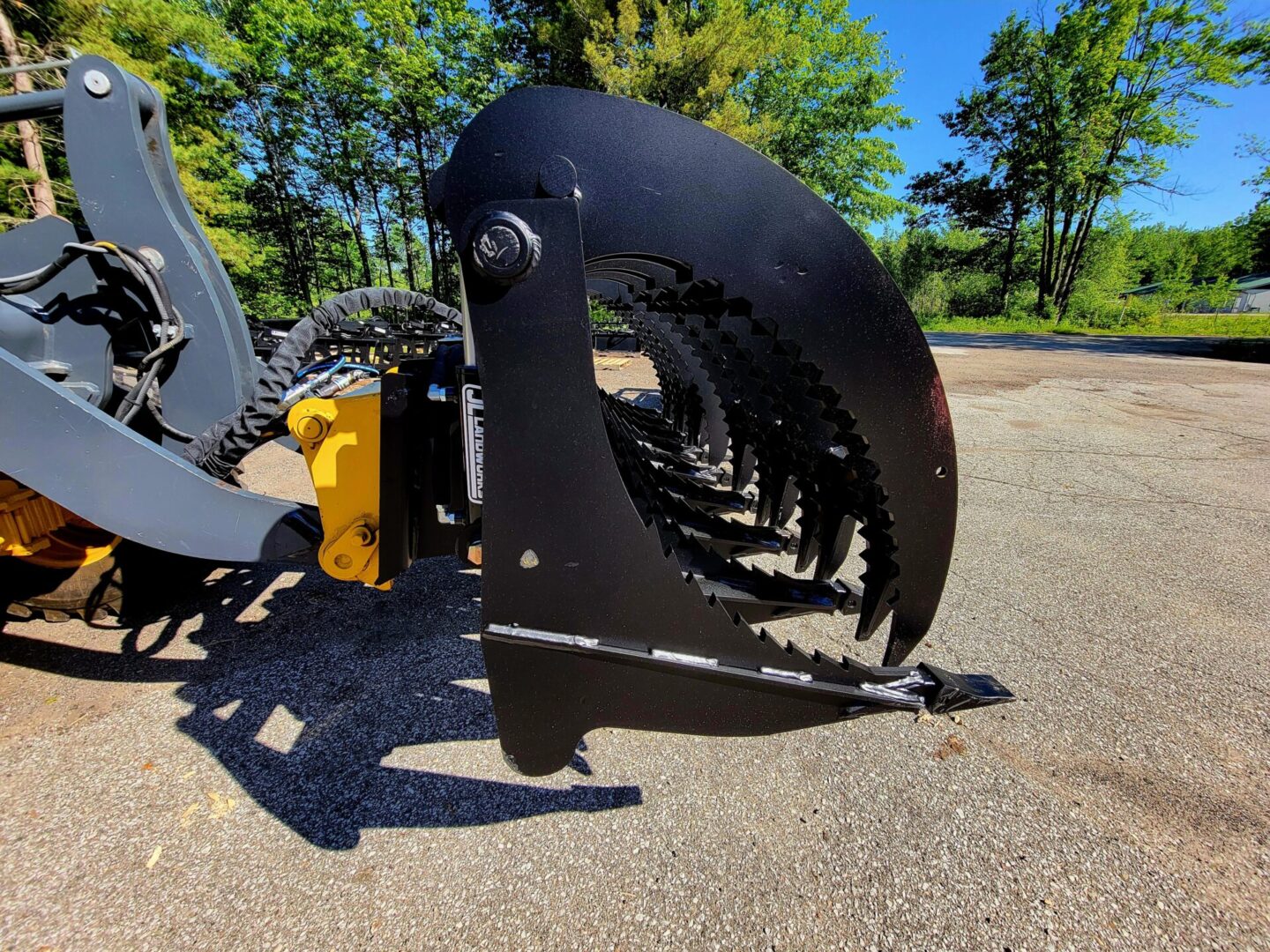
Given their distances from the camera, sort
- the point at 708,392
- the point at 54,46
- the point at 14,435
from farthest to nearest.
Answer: the point at 54,46, the point at 708,392, the point at 14,435

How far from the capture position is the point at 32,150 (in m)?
9.68

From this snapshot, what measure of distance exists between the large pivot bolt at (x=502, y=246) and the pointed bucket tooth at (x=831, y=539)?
120 cm

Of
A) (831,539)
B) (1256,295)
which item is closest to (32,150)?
(831,539)

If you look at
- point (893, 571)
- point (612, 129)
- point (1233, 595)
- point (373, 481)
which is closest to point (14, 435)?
point (373, 481)

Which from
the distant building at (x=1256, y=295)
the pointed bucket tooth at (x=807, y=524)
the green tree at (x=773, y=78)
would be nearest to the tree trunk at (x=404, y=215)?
the green tree at (x=773, y=78)

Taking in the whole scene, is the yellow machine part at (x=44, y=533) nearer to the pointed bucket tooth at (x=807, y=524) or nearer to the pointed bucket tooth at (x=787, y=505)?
the pointed bucket tooth at (x=807, y=524)

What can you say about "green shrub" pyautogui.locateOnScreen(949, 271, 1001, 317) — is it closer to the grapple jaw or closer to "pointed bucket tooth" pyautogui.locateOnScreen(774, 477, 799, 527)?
"pointed bucket tooth" pyautogui.locateOnScreen(774, 477, 799, 527)

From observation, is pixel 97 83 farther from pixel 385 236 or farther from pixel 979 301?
pixel 979 301

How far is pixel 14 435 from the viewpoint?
1.40 meters

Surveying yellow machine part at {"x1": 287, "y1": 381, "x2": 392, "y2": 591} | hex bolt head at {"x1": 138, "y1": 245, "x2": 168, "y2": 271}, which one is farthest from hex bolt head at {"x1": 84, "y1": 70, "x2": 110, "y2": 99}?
yellow machine part at {"x1": 287, "y1": 381, "x2": 392, "y2": 591}

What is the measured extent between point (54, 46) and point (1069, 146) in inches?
1476

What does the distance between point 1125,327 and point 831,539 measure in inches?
1396

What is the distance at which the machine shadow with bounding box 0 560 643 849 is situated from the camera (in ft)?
5.62

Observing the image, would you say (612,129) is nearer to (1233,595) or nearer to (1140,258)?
(1233,595)
